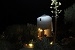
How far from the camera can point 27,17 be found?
3434cm

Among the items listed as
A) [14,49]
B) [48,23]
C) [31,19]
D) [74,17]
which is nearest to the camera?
[14,49]

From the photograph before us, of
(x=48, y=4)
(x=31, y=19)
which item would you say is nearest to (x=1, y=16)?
(x=31, y=19)

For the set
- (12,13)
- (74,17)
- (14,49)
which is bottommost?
(14,49)

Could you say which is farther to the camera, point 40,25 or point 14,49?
point 40,25

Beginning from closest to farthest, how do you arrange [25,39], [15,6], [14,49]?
1. [14,49]
2. [25,39]
3. [15,6]

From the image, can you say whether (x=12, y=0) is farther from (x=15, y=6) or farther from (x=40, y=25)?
(x=40, y=25)

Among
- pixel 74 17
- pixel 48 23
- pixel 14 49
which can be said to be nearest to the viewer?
pixel 14 49

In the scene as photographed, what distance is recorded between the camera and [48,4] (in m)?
34.0

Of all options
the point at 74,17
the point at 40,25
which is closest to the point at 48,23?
the point at 40,25

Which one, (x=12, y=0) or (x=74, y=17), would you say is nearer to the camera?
(x=74, y=17)

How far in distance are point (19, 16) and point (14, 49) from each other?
63.8 ft

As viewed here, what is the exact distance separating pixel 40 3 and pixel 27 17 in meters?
3.47

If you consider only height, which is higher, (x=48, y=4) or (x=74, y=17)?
(x=48, y=4)

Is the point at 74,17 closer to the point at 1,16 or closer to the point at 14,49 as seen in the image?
the point at 14,49
